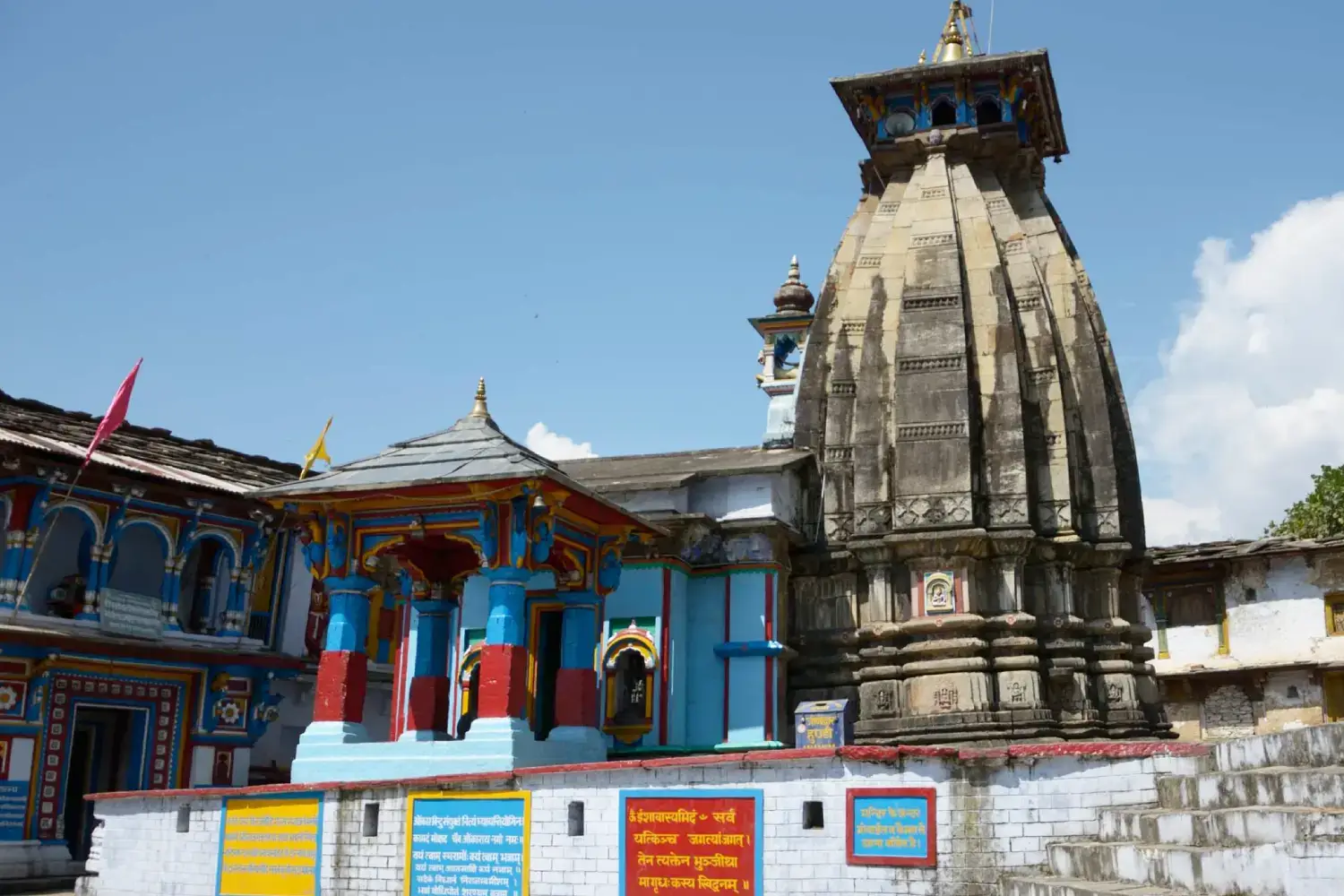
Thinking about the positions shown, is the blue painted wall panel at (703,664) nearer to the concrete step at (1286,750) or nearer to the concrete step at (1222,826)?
the concrete step at (1222,826)

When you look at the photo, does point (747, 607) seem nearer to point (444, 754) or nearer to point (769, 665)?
point (769, 665)

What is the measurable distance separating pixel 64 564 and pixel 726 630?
37.3 feet

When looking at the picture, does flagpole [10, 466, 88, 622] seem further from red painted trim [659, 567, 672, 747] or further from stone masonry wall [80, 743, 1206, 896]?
red painted trim [659, 567, 672, 747]

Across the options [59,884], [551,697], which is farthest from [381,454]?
[59,884]

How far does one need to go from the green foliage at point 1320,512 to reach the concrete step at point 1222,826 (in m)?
30.2

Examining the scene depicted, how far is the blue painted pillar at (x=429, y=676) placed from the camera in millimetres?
18781

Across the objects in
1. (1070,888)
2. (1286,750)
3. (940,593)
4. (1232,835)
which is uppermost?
(940,593)

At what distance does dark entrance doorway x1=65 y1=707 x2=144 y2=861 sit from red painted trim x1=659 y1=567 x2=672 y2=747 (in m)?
9.15

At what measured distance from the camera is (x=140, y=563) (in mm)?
24641

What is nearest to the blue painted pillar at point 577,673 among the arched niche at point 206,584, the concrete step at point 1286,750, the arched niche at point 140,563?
the concrete step at point 1286,750

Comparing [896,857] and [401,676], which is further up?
[401,676]

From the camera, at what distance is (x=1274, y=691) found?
29.9 meters

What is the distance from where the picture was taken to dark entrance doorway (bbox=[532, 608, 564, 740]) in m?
19.7

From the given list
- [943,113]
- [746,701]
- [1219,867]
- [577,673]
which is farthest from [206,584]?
[1219,867]
